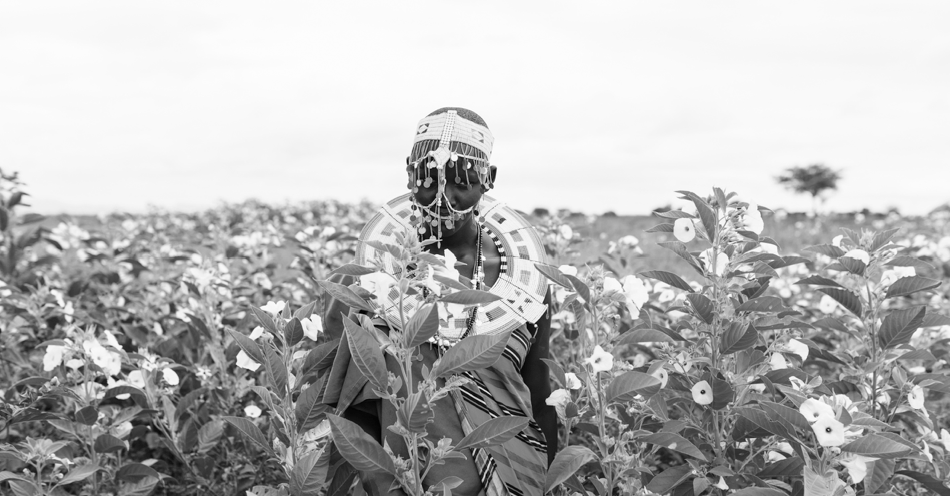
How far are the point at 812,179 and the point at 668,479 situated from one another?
141 feet

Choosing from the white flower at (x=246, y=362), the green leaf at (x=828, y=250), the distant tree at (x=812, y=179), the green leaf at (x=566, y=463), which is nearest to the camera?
the green leaf at (x=566, y=463)

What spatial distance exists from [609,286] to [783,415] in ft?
1.80

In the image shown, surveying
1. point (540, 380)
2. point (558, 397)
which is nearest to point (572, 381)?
point (558, 397)

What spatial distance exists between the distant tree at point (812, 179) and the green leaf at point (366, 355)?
42.1 meters

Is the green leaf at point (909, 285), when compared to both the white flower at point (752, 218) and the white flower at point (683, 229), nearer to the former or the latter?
the white flower at point (752, 218)

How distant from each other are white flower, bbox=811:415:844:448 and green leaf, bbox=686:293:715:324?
49cm

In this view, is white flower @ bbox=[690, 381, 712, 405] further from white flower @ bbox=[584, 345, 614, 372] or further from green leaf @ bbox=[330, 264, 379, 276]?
green leaf @ bbox=[330, 264, 379, 276]

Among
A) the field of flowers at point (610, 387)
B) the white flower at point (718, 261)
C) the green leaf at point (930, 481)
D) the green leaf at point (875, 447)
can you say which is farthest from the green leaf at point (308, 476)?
the green leaf at point (930, 481)

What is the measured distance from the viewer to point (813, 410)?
5.99ft

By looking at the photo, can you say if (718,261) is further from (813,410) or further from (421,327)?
(421,327)

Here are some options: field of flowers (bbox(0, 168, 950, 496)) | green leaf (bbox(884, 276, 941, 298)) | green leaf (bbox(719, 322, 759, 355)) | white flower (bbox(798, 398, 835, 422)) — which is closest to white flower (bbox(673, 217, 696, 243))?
field of flowers (bbox(0, 168, 950, 496))

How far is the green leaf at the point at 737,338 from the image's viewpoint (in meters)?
2.17

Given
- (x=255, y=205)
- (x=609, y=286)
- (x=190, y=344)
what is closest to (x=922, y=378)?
(x=609, y=286)

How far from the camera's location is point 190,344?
402cm
